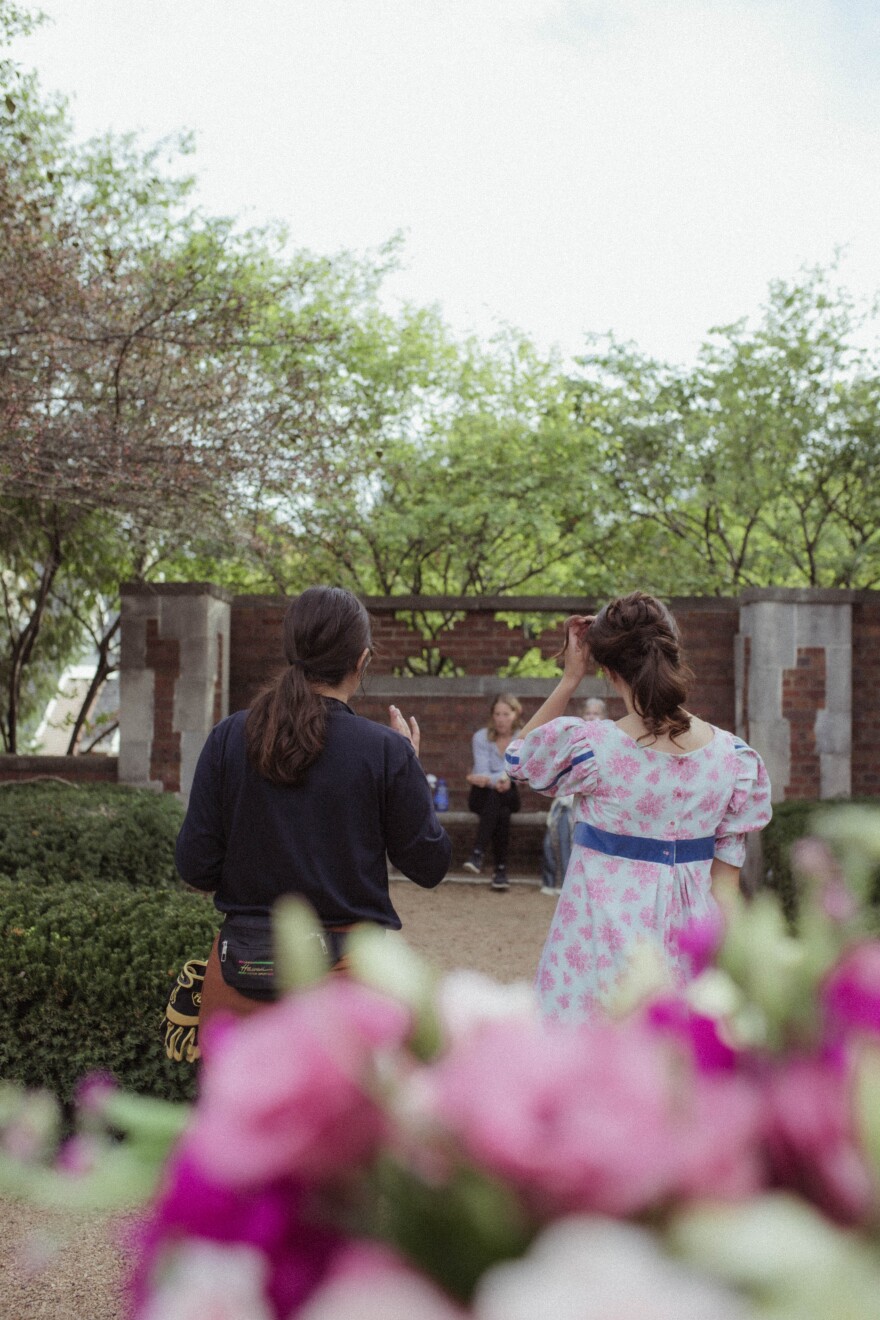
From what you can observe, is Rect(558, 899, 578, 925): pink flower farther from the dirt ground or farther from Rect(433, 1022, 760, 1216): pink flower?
Rect(433, 1022, 760, 1216): pink flower

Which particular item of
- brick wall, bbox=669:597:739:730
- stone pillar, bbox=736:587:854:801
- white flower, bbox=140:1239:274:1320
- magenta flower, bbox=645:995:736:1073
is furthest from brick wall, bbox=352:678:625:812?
white flower, bbox=140:1239:274:1320

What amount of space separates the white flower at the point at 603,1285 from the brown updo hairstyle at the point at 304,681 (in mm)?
1986

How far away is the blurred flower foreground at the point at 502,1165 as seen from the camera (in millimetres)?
422

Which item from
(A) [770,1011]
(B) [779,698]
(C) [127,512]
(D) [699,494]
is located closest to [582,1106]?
(A) [770,1011]

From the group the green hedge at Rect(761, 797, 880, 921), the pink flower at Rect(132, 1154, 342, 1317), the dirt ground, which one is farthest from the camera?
the green hedge at Rect(761, 797, 880, 921)

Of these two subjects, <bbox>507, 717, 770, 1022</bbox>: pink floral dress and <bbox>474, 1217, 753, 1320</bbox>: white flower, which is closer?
<bbox>474, 1217, 753, 1320</bbox>: white flower

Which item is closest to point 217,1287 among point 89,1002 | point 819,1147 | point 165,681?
point 819,1147

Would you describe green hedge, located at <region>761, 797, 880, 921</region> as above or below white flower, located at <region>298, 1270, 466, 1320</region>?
below

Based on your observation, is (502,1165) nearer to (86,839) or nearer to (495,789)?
(86,839)

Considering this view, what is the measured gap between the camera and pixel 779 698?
30.9ft

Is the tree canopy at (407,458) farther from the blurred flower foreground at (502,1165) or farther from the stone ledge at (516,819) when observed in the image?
the blurred flower foreground at (502,1165)

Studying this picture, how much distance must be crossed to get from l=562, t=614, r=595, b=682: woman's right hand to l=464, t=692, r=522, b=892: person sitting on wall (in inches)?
270

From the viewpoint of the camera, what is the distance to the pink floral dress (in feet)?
9.18

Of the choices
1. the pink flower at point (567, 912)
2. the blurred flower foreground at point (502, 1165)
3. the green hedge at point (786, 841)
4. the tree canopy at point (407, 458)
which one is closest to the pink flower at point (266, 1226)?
the blurred flower foreground at point (502, 1165)
